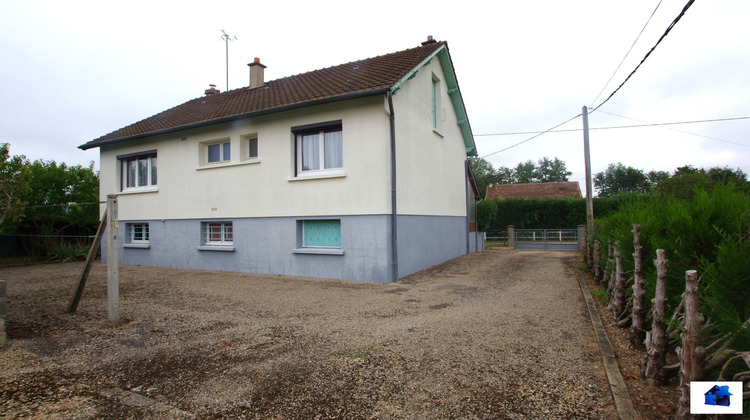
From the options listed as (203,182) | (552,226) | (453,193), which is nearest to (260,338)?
(203,182)

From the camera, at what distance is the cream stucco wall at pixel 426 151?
1028 cm

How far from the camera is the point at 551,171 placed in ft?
238

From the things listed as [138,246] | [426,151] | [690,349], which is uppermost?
[426,151]

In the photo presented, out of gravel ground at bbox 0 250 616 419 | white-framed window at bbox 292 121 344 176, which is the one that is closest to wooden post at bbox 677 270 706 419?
gravel ground at bbox 0 250 616 419

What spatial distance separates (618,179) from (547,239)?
54508 millimetres

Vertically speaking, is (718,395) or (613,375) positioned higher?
(718,395)

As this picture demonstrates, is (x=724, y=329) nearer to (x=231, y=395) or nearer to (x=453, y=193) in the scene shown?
(x=231, y=395)

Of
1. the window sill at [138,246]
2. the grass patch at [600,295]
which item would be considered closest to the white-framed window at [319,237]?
the grass patch at [600,295]

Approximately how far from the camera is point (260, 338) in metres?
4.92

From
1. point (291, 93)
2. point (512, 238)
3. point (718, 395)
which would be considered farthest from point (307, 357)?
point (512, 238)

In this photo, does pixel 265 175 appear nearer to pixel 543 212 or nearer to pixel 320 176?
pixel 320 176

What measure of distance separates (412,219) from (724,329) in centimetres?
815

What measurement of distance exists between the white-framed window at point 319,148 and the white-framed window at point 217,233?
3.22 meters

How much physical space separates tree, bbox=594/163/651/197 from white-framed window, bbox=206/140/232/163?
215 ft
